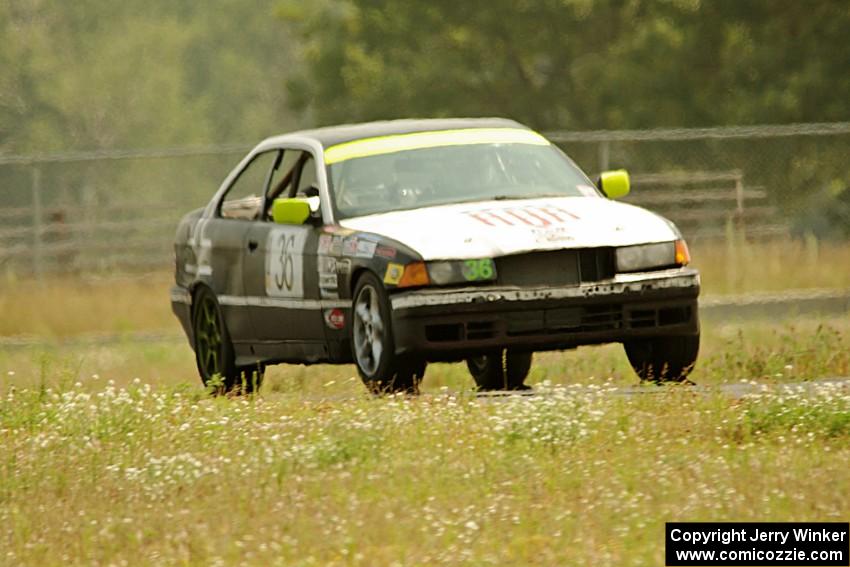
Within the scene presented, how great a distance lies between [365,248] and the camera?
11820 mm

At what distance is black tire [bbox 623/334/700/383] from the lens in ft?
40.2

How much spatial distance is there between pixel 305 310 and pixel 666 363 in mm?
2104

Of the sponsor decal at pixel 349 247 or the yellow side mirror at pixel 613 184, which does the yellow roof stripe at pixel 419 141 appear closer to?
the yellow side mirror at pixel 613 184

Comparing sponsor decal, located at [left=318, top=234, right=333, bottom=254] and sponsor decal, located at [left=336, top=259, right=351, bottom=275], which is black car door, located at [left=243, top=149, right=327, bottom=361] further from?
sponsor decal, located at [left=336, top=259, right=351, bottom=275]

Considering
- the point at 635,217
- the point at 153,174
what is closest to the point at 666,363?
the point at 635,217

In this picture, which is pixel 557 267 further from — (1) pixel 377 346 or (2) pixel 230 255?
(2) pixel 230 255

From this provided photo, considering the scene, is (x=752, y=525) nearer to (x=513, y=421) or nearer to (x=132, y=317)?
(x=513, y=421)

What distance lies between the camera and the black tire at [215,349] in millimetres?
13664

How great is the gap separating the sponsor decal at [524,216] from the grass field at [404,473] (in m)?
1.12

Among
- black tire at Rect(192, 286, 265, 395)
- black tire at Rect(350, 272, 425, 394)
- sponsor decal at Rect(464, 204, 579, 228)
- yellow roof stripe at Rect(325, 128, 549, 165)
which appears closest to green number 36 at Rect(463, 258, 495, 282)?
sponsor decal at Rect(464, 204, 579, 228)

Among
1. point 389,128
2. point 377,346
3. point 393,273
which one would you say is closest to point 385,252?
point 393,273

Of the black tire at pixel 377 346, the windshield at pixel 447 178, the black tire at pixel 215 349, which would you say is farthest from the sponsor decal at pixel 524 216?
the black tire at pixel 215 349

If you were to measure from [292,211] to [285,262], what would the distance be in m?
0.38

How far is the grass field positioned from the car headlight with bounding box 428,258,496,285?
2.52 feet
